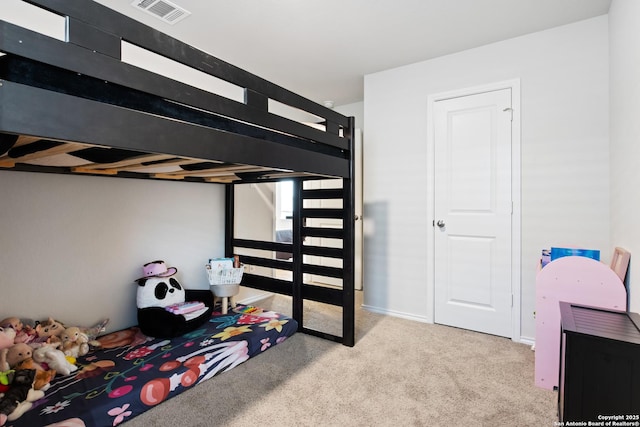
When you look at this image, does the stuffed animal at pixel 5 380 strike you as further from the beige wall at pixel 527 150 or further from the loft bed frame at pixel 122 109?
the beige wall at pixel 527 150

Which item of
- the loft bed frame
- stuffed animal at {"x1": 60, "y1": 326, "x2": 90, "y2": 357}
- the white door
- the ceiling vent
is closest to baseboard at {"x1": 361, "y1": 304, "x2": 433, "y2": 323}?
the white door

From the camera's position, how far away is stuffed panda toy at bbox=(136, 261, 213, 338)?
7.07 ft

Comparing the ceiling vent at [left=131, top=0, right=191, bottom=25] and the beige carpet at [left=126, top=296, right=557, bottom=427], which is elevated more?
the ceiling vent at [left=131, top=0, right=191, bottom=25]

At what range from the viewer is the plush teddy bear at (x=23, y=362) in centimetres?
156

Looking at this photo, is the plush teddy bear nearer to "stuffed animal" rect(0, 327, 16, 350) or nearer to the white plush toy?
"stuffed animal" rect(0, 327, 16, 350)

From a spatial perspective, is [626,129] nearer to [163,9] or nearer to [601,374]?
[601,374]

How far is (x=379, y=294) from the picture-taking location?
9.95 ft

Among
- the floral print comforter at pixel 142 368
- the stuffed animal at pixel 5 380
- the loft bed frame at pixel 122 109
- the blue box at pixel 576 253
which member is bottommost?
the floral print comforter at pixel 142 368

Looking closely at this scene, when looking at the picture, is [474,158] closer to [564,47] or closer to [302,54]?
[564,47]

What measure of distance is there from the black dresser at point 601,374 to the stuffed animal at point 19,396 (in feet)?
6.71

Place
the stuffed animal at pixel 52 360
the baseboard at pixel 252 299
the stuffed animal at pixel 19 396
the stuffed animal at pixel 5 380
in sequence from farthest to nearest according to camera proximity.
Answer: the baseboard at pixel 252 299 → the stuffed animal at pixel 52 360 → the stuffed animal at pixel 5 380 → the stuffed animal at pixel 19 396

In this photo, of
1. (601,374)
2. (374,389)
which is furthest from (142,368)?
(601,374)

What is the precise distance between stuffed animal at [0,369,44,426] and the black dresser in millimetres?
2046

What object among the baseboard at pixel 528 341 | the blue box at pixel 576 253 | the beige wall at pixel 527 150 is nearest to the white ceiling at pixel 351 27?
the beige wall at pixel 527 150
